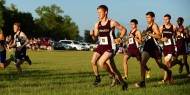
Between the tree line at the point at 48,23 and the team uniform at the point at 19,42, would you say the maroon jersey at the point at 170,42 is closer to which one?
the team uniform at the point at 19,42

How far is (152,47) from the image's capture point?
10.6 metres

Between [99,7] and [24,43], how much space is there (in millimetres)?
4399

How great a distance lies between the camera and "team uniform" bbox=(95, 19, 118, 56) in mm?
9836

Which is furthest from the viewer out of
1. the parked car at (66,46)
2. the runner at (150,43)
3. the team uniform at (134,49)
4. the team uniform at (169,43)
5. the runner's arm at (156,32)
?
the parked car at (66,46)

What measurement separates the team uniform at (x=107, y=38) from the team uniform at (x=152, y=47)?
1.15 meters

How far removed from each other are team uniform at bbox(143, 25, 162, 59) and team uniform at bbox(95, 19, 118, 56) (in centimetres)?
115

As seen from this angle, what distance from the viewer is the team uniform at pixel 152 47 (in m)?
10.6

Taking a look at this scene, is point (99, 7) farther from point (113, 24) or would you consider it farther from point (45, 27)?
point (45, 27)

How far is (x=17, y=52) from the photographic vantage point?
1350 cm

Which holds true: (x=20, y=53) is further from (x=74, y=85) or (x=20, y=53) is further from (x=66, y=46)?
(x=66, y=46)

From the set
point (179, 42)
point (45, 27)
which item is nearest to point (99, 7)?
point (179, 42)

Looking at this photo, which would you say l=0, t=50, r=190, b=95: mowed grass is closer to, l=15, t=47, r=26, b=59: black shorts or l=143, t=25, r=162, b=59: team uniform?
l=15, t=47, r=26, b=59: black shorts

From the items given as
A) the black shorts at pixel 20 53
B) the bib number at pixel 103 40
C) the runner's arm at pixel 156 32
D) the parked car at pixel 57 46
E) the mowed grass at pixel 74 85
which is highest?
the parked car at pixel 57 46

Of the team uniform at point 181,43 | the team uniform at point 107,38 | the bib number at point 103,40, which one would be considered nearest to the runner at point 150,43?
the team uniform at point 107,38
